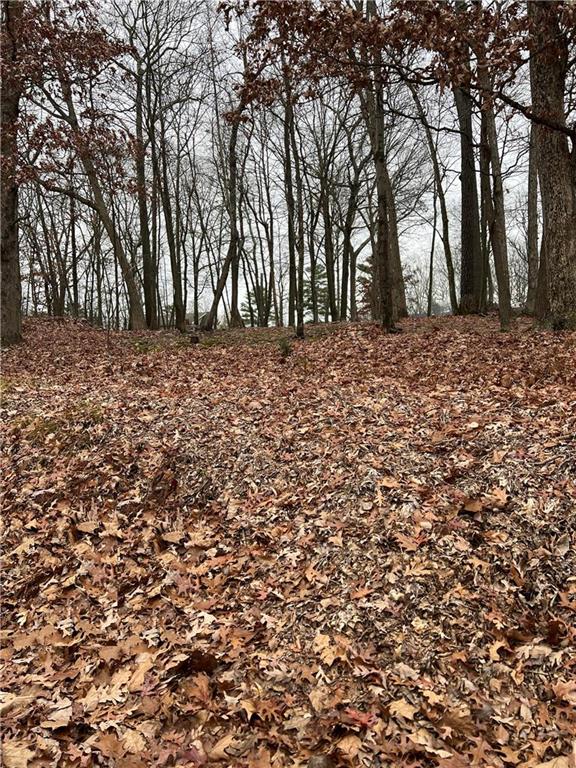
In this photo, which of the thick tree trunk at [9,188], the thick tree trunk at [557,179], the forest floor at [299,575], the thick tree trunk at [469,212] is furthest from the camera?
the thick tree trunk at [469,212]

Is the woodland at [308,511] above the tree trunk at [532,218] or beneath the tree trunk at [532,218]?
beneath

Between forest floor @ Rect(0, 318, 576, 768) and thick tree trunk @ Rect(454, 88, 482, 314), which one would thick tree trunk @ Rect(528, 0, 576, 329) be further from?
thick tree trunk @ Rect(454, 88, 482, 314)

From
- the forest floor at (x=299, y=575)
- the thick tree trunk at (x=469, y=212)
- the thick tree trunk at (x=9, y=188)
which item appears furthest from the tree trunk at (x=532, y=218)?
the thick tree trunk at (x=9, y=188)

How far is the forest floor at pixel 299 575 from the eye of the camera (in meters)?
2.65

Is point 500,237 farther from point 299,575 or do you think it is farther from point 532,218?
point 299,575

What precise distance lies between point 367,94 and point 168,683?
1176cm

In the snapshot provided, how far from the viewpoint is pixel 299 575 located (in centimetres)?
372

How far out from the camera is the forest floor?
8.70 feet

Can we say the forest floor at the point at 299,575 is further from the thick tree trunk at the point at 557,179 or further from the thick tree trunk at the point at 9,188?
the thick tree trunk at the point at 9,188

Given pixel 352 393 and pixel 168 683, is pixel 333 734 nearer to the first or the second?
pixel 168 683

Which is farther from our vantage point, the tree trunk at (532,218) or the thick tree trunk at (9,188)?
the tree trunk at (532,218)

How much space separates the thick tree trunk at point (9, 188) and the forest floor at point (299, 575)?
578cm

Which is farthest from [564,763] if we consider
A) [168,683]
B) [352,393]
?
[352,393]

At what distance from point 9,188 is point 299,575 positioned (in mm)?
11091
